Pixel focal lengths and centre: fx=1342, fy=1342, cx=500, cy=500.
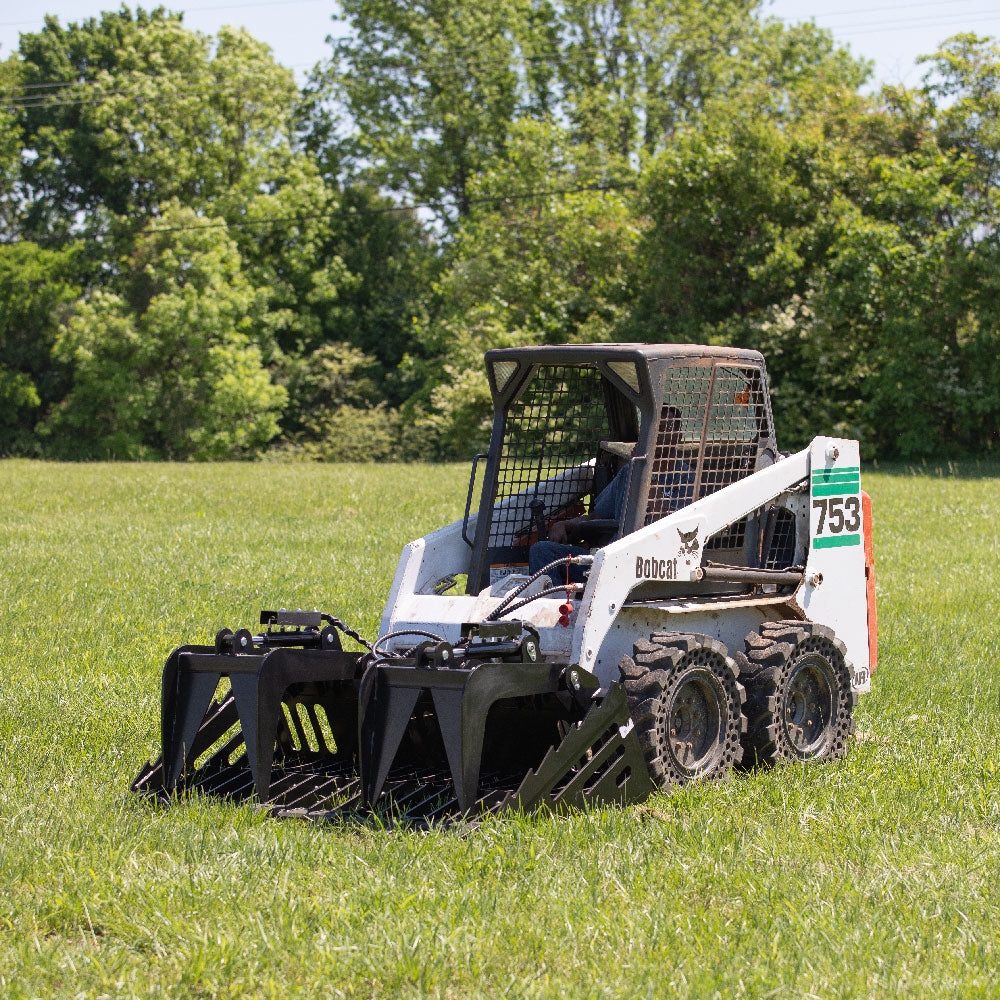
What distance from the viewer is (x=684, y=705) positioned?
20.9ft

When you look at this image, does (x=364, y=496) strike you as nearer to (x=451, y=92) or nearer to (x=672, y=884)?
(x=672, y=884)

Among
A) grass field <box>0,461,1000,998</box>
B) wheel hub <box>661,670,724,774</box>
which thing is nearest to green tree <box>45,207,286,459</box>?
grass field <box>0,461,1000,998</box>

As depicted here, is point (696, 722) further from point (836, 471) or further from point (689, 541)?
point (836, 471)

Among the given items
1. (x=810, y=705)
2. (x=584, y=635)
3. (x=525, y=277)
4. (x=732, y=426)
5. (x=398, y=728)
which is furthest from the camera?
(x=525, y=277)

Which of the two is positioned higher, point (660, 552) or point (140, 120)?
point (140, 120)

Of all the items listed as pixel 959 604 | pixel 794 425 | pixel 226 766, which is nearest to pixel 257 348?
pixel 794 425

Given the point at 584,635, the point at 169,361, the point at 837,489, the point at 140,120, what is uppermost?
the point at 140,120

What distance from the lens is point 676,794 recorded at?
6.07 m

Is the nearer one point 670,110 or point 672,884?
point 672,884

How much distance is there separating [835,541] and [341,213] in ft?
158

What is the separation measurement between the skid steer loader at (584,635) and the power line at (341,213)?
34356 mm

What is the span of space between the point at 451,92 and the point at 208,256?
12.0 metres

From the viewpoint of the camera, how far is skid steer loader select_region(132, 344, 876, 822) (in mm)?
5859

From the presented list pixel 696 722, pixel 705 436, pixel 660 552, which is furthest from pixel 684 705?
pixel 705 436
